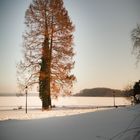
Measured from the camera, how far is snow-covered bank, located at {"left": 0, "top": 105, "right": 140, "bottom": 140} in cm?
742

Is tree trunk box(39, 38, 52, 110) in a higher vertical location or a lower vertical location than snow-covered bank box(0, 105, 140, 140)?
higher

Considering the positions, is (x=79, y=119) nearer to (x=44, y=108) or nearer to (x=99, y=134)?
(x=99, y=134)

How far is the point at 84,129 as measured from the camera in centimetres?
812

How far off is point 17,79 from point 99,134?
43.4 feet

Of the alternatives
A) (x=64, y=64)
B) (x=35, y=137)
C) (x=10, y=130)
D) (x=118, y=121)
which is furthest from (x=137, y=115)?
(x=64, y=64)

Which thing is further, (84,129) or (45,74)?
(45,74)

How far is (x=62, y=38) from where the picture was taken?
65.7 ft

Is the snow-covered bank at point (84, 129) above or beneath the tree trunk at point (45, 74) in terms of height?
beneath

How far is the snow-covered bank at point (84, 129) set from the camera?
292 inches

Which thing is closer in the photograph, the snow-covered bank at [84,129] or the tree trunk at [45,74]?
the snow-covered bank at [84,129]

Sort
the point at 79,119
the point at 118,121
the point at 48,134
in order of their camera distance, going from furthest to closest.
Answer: the point at 79,119 < the point at 118,121 < the point at 48,134

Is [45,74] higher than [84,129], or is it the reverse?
[45,74]

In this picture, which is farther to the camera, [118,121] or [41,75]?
[41,75]

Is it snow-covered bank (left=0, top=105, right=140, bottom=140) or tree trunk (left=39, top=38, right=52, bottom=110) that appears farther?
tree trunk (left=39, top=38, right=52, bottom=110)
